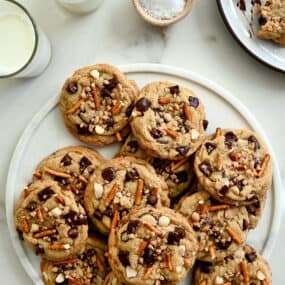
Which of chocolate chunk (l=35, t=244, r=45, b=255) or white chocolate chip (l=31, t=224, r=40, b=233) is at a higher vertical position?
white chocolate chip (l=31, t=224, r=40, b=233)

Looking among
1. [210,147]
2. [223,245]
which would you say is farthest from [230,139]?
[223,245]

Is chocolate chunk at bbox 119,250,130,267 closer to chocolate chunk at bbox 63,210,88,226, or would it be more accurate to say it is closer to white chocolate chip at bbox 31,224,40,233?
chocolate chunk at bbox 63,210,88,226

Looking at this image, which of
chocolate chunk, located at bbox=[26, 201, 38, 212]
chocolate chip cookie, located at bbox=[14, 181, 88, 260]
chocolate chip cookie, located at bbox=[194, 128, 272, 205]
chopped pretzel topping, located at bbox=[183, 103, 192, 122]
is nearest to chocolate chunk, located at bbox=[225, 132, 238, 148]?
chocolate chip cookie, located at bbox=[194, 128, 272, 205]

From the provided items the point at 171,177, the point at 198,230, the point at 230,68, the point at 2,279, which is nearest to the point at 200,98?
the point at 230,68

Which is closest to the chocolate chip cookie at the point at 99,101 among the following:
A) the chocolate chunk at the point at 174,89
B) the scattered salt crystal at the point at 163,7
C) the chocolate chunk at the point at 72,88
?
the chocolate chunk at the point at 72,88

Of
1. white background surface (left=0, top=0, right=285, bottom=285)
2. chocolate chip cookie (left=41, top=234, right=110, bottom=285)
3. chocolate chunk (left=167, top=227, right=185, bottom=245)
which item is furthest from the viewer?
white background surface (left=0, top=0, right=285, bottom=285)

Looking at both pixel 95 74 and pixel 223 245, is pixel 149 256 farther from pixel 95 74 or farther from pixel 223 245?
pixel 95 74

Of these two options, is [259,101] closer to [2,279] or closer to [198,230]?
[198,230]
